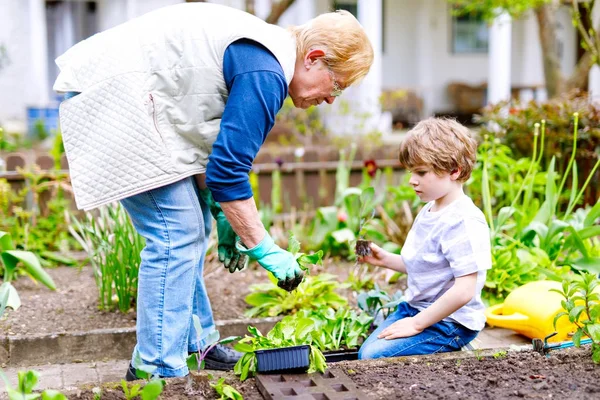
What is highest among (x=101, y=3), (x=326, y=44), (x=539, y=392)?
(x=101, y=3)

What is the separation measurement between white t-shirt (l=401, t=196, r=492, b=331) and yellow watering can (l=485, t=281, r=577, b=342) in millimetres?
342

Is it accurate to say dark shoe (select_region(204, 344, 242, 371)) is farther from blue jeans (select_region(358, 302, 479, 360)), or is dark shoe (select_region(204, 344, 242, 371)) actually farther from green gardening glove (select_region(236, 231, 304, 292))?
green gardening glove (select_region(236, 231, 304, 292))

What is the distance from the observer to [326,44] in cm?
235

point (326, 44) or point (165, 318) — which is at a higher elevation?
point (326, 44)

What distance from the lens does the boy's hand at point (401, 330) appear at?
8.82 ft

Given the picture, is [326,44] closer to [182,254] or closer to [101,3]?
[182,254]

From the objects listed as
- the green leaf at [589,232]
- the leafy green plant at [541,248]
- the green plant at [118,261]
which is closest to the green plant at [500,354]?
the leafy green plant at [541,248]

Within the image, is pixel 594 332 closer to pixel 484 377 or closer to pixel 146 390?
pixel 484 377

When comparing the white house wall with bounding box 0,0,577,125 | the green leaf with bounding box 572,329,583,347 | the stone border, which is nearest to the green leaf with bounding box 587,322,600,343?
the green leaf with bounding box 572,329,583,347

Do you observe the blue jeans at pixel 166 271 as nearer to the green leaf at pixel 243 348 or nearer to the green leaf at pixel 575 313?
the green leaf at pixel 243 348

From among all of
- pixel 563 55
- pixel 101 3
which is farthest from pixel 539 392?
pixel 563 55

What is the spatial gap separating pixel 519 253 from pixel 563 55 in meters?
14.4

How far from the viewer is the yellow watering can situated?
2980 millimetres

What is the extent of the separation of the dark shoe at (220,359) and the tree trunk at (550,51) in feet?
18.5
